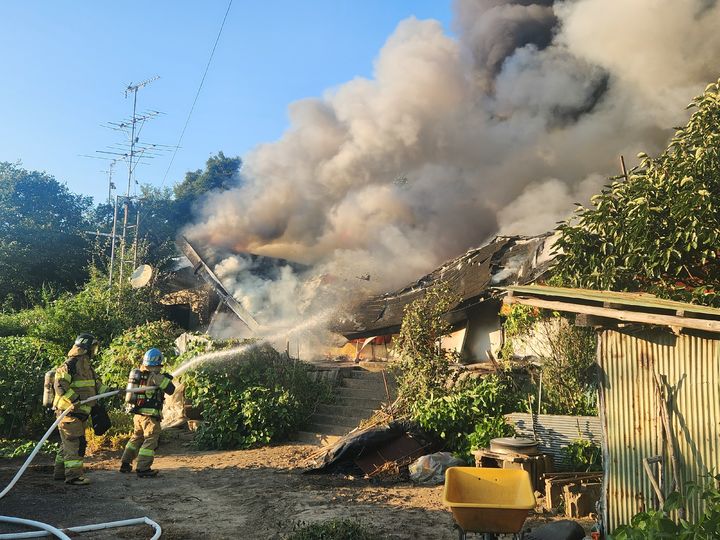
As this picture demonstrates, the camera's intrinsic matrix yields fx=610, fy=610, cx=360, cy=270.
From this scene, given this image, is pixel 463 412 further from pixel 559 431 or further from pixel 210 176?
pixel 210 176

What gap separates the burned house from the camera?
13664mm

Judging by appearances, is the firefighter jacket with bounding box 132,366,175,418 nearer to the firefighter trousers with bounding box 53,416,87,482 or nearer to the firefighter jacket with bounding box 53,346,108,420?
the firefighter jacket with bounding box 53,346,108,420

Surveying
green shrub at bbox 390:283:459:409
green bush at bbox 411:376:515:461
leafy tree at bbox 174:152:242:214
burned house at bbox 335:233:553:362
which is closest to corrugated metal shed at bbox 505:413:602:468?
green bush at bbox 411:376:515:461

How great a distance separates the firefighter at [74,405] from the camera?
8.12 m

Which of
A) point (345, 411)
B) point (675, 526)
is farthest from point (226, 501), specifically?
point (675, 526)

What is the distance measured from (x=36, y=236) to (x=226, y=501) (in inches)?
1108

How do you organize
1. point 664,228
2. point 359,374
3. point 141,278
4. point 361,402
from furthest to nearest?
point 141,278
point 359,374
point 361,402
point 664,228

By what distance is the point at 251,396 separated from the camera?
11.8m

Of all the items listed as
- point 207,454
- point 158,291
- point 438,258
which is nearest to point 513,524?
point 207,454

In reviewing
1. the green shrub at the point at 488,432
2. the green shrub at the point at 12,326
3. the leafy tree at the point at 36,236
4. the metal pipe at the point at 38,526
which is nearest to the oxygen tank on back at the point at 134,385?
the metal pipe at the point at 38,526

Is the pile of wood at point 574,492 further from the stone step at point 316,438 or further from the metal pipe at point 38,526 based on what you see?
the metal pipe at point 38,526

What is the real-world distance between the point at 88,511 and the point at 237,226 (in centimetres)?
1555

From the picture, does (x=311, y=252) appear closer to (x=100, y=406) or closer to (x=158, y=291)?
(x=158, y=291)

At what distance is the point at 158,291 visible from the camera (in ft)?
65.9
